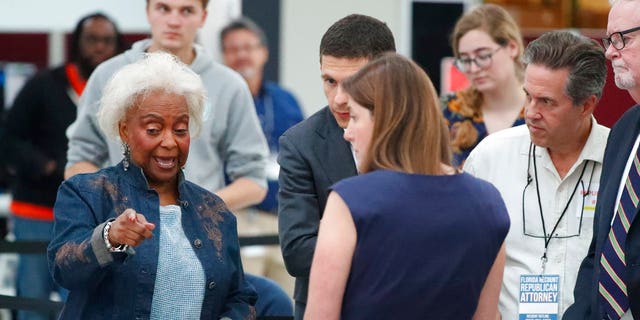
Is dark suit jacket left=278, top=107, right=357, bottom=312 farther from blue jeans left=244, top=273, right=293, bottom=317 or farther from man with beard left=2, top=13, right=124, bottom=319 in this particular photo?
man with beard left=2, top=13, right=124, bottom=319

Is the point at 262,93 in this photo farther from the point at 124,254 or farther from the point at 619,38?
the point at 124,254

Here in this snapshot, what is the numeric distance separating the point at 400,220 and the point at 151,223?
0.71m

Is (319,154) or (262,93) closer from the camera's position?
(319,154)

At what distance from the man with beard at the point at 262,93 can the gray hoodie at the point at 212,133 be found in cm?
282

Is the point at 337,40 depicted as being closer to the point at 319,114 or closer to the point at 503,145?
the point at 319,114

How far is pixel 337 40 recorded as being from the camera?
12.2ft

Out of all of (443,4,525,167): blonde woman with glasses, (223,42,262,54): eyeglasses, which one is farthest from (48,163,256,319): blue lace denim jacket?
(223,42,262,54): eyeglasses

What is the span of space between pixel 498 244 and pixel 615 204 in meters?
0.56

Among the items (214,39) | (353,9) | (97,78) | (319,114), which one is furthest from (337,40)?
(353,9)

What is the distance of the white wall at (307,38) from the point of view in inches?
391

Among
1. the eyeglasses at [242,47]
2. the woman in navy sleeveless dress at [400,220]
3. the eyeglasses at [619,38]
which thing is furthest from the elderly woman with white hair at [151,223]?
the eyeglasses at [242,47]

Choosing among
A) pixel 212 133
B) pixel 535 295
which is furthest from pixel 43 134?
pixel 535 295

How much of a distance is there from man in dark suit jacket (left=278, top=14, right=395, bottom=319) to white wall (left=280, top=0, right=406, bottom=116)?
20.2ft

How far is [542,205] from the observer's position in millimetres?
3816
